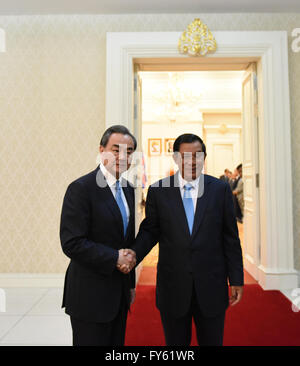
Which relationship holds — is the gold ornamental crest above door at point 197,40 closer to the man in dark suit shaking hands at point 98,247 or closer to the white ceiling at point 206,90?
the man in dark suit shaking hands at point 98,247

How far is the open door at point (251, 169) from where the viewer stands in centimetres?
355

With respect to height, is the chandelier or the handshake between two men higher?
the chandelier

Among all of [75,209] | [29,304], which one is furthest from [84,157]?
[75,209]

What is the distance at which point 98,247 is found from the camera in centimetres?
119

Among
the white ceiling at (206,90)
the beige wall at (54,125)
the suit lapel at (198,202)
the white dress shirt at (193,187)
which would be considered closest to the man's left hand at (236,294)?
the suit lapel at (198,202)

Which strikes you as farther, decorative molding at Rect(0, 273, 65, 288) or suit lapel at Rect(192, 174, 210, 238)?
decorative molding at Rect(0, 273, 65, 288)

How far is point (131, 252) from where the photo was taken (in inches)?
50.4

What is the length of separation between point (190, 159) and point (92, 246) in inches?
23.8

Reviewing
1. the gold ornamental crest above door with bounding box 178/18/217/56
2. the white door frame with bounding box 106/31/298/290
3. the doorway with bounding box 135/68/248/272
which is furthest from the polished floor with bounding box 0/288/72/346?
the doorway with bounding box 135/68/248/272

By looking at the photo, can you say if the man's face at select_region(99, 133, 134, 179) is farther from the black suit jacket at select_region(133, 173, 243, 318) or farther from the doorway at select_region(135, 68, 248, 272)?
the doorway at select_region(135, 68, 248, 272)

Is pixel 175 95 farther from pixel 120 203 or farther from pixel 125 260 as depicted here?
pixel 125 260

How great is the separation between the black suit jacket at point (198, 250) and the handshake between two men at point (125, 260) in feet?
A: 0.36

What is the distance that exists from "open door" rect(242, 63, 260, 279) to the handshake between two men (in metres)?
2.68

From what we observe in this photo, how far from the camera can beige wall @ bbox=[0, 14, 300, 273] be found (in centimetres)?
350
